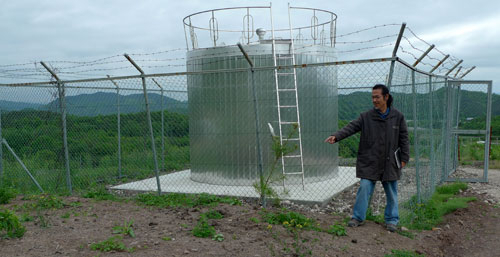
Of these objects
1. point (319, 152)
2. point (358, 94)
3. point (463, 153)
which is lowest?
point (463, 153)

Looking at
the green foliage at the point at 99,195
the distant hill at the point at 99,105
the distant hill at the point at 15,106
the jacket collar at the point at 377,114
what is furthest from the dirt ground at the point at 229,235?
the distant hill at the point at 15,106

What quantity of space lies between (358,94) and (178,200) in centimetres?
348

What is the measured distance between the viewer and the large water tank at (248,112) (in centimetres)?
847

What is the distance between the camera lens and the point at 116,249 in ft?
15.0

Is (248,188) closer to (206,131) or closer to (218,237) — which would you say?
(206,131)

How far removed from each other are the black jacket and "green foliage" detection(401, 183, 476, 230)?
1083 mm

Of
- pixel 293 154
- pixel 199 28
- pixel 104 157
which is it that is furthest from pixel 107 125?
pixel 293 154

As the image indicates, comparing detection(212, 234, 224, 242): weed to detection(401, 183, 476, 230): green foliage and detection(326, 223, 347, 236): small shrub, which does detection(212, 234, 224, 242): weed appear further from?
detection(401, 183, 476, 230): green foliage

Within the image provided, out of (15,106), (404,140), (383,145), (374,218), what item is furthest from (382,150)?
(15,106)

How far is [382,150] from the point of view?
5.40 metres

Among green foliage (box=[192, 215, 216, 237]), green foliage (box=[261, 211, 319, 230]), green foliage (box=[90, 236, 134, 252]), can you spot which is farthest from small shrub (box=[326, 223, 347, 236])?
green foliage (box=[90, 236, 134, 252])

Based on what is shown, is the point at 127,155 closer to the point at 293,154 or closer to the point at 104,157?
the point at 104,157

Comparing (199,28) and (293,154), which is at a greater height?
(199,28)

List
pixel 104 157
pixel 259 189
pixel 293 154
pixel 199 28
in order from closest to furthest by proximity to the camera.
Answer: pixel 259 189, pixel 293 154, pixel 199 28, pixel 104 157
